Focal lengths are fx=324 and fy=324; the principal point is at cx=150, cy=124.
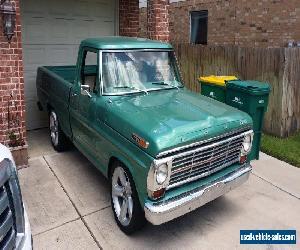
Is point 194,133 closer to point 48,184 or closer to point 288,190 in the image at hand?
point 288,190

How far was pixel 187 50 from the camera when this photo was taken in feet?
31.5

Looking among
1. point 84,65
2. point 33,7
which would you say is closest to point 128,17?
point 33,7

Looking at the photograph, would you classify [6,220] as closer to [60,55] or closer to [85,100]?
[85,100]

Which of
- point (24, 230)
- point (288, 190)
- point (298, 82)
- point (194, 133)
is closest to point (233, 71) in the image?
point (298, 82)

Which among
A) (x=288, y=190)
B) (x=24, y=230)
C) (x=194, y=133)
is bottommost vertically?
(x=288, y=190)

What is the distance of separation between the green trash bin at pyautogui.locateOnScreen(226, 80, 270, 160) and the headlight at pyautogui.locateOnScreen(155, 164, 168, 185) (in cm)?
253

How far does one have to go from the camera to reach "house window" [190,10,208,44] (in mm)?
12664

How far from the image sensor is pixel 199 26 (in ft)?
42.5

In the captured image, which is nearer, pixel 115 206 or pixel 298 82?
pixel 115 206

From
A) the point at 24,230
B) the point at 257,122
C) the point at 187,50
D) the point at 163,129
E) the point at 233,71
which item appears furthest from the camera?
the point at 187,50

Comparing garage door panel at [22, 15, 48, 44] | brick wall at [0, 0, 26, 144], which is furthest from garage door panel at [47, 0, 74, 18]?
brick wall at [0, 0, 26, 144]

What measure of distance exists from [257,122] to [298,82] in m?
2.56

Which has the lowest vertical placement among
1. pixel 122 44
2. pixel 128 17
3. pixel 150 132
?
pixel 150 132

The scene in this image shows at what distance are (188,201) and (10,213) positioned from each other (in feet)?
5.75
